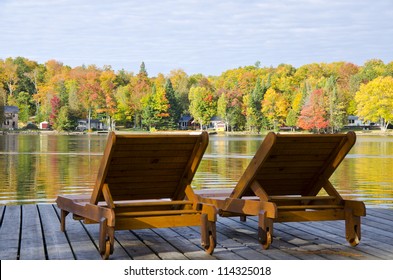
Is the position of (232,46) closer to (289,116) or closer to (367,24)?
(367,24)

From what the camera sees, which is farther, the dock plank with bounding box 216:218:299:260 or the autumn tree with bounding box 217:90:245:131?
the autumn tree with bounding box 217:90:245:131

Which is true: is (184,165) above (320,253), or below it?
above

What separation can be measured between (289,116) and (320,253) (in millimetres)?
81564

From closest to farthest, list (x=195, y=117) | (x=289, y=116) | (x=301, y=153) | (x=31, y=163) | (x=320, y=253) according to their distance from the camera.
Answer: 1. (x=320, y=253)
2. (x=301, y=153)
3. (x=31, y=163)
4. (x=289, y=116)
5. (x=195, y=117)

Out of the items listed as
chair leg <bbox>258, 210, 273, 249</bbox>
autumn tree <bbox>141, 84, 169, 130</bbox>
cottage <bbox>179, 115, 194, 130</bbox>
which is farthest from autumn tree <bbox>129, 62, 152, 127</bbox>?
chair leg <bbox>258, 210, 273, 249</bbox>

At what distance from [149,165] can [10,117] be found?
299 feet

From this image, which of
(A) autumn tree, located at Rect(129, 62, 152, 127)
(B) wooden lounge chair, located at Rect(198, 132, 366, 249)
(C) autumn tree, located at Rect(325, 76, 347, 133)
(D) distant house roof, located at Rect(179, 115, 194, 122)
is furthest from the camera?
(D) distant house roof, located at Rect(179, 115, 194, 122)

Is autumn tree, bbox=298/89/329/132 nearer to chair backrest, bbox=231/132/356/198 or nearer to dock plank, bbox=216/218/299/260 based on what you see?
dock plank, bbox=216/218/299/260

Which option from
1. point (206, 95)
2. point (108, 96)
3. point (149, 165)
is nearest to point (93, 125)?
point (108, 96)

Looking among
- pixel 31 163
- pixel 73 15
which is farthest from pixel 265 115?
pixel 31 163

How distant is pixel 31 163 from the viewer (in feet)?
81.8

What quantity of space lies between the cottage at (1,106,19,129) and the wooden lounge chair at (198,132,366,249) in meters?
87.5

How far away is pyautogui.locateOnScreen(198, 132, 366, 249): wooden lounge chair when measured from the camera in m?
4.68

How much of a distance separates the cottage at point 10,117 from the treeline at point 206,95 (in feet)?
3.83
